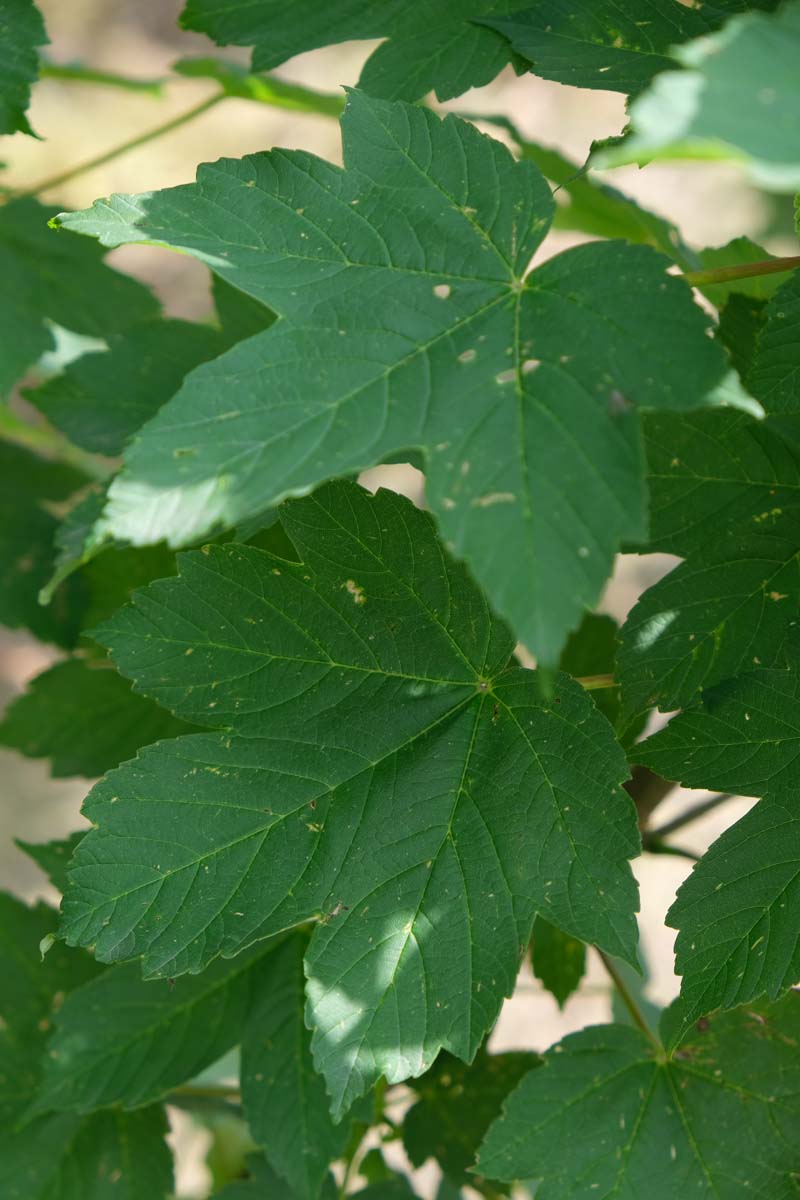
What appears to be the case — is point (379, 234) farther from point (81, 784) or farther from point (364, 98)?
point (81, 784)

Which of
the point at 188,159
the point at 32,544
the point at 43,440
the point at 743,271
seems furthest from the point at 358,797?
the point at 188,159

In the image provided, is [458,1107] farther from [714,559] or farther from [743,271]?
[743,271]

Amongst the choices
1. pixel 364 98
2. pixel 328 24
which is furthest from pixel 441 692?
pixel 328 24

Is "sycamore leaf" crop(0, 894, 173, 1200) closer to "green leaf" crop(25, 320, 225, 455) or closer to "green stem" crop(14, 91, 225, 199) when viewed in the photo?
"green leaf" crop(25, 320, 225, 455)

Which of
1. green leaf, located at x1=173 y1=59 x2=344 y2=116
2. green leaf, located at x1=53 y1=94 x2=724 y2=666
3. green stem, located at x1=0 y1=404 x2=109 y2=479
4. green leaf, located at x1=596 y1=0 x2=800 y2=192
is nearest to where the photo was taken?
green leaf, located at x1=596 y1=0 x2=800 y2=192

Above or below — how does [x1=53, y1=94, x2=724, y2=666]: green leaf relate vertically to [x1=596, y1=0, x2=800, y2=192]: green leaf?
below

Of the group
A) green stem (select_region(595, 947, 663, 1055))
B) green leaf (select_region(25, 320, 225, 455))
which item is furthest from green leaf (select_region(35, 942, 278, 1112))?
green leaf (select_region(25, 320, 225, 455))

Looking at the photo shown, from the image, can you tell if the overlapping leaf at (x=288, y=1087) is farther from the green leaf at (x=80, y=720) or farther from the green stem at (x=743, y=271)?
the green stem at (x=743, y=271)
